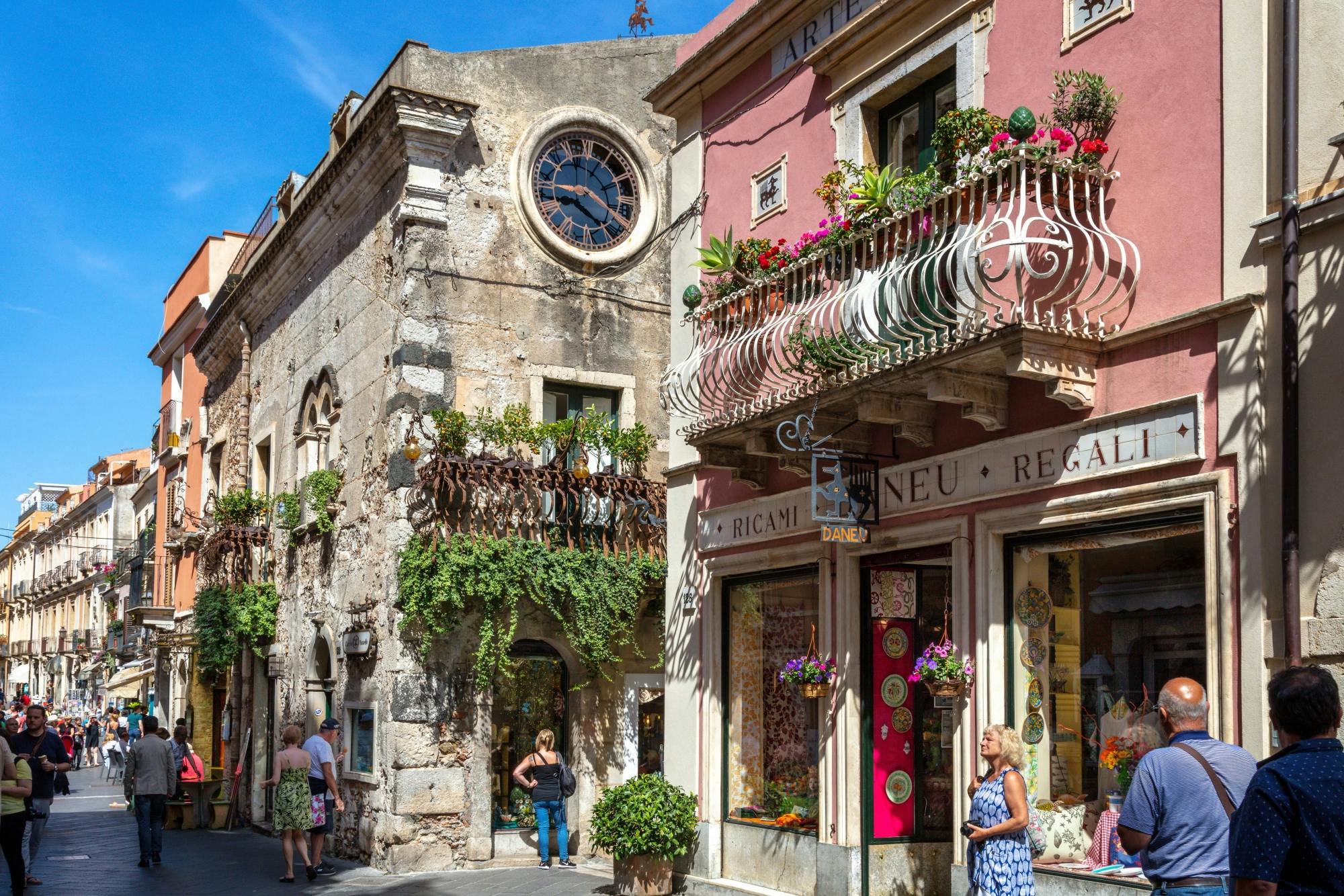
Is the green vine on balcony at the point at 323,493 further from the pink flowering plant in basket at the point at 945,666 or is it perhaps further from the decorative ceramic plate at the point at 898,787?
the pink flowering plant in basket at the point at 945,666

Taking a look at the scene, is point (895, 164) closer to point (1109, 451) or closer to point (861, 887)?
point (1109, 451)

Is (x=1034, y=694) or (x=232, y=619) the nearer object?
(x=1034, y=694)

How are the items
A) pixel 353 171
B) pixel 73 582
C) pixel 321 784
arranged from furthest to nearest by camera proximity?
pixel 73 582 → pixel 353 171 → pixel 321 784

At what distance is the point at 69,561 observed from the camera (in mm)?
64000

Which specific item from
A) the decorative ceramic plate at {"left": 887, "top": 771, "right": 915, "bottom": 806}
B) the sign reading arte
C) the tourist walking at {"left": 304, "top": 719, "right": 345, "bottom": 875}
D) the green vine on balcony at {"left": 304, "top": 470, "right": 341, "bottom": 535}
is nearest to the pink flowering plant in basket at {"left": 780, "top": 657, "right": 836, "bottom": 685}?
the decorative ceramic plate at {"left": 887, "top": 771, "right": 915, "bottom": 806}

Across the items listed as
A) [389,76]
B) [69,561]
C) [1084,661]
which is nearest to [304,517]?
[389,76]

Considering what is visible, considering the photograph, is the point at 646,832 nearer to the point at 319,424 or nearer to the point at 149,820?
the point at 149,820

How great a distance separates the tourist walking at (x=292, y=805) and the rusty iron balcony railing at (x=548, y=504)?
2809mm

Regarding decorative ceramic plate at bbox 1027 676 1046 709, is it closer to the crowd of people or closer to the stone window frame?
the crowd of people

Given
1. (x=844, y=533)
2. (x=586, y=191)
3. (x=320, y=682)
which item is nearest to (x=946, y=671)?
(x=844, y=533)

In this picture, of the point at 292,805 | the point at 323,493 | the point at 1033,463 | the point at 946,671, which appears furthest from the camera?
the point at 323,493

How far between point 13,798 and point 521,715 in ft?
18.6

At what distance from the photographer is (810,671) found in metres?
10.4

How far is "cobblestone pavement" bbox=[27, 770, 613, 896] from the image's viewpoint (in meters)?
13.1
